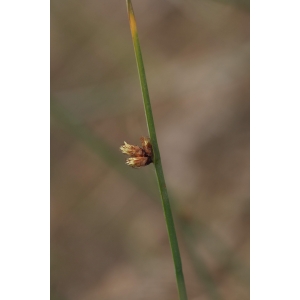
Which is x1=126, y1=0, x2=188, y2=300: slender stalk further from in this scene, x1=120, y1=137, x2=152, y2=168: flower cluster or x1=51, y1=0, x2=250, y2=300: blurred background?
x1=51, y1=0, x2=250, y2=300: blurred background

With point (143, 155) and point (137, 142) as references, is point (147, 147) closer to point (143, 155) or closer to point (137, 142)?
point (143, 155)

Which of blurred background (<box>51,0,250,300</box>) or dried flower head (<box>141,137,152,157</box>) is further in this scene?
blurred background (<box>51,0,250,300</box>)

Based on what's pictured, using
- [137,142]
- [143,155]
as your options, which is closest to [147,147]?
[143,155]

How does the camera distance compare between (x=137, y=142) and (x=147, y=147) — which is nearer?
(x=147, y=147)

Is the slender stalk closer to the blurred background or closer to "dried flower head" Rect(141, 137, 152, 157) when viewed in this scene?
"dried flower head" Rect(141, 137, 152, 157)

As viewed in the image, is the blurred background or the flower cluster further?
the blurred background

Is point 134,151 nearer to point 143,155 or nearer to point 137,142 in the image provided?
point 143,155

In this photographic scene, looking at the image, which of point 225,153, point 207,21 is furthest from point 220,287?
point 207,21

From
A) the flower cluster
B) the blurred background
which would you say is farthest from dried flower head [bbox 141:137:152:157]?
the blurred background
